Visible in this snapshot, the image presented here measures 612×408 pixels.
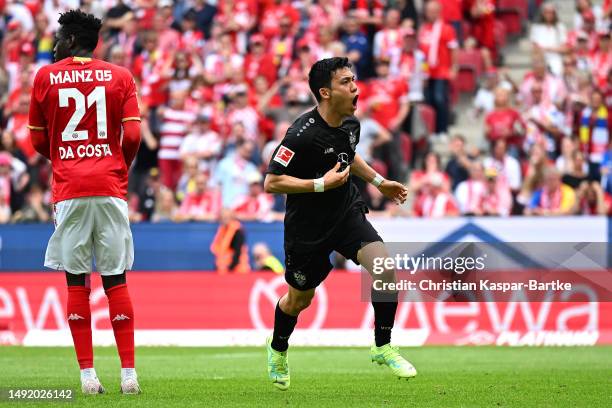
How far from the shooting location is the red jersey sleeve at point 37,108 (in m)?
9.24

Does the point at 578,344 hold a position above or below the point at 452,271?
below

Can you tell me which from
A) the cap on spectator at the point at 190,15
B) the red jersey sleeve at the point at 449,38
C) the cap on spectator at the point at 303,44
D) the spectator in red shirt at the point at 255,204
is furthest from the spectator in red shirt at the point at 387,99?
the cap on spectator at the point at 190,15

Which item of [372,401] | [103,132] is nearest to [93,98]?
[103,132]

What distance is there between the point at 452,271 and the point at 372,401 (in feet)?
17.0

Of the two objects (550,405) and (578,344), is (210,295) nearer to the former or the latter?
(578,344)

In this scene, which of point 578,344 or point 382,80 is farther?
point 382,80

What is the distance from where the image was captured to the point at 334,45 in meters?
22.0

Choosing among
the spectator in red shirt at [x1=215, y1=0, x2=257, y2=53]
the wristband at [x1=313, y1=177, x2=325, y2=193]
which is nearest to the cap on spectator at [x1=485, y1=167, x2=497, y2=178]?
the spectator in red shirt at [x1=215, y1=0, x2=257, y2=53]

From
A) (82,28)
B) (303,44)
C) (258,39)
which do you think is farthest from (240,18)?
(82,28)

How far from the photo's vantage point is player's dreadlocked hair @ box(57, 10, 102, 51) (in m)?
9.25

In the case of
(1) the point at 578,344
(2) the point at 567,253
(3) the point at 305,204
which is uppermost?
(3) the point at 305,204

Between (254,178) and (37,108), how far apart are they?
1135cm

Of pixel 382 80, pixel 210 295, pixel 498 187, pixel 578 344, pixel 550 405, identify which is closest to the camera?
pixel 550 405

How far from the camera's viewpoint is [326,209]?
9805mm
